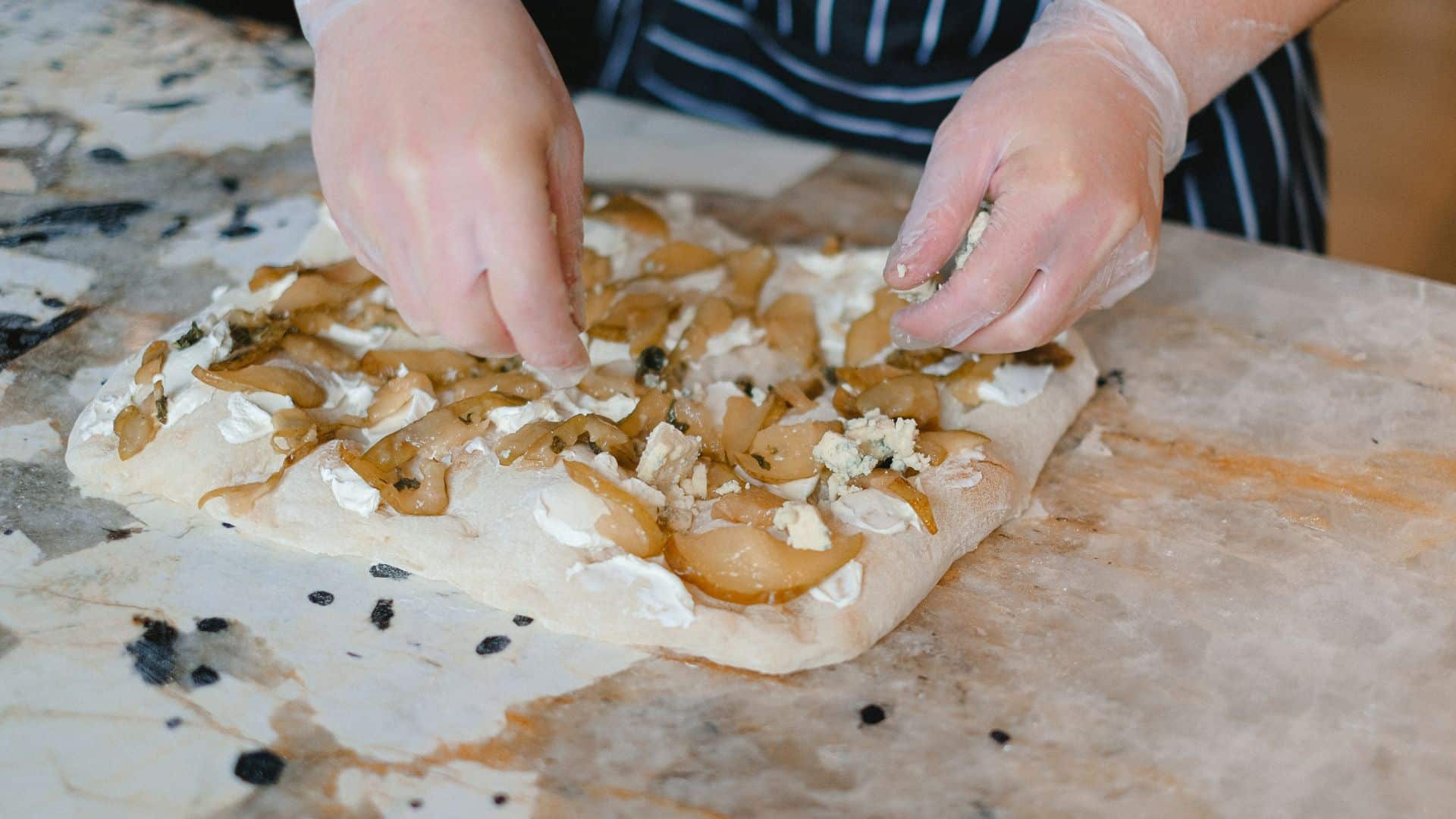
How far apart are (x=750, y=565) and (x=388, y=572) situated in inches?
17.4

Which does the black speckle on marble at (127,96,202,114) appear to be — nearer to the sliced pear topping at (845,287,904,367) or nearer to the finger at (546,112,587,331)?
the finger at (546,112,587,331)

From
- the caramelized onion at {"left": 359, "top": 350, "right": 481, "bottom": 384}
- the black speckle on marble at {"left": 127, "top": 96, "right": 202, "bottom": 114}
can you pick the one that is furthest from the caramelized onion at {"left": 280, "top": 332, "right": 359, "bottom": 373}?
the black speckle on marble at {"left": 127, "top": 96, "right": 202, "bottom": 114}

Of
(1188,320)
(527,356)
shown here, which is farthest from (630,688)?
(1188,320)

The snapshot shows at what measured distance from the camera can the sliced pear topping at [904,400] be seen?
59.0 inches

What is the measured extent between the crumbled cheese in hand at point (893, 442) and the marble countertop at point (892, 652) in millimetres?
147

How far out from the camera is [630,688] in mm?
1221

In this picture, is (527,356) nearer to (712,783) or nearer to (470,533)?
(470,533)

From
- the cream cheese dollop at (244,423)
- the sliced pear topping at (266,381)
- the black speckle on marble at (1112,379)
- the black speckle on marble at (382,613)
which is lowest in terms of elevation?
the black speckle on marble at (1112,379)

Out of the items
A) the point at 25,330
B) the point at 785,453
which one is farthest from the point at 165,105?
the point at 785,453

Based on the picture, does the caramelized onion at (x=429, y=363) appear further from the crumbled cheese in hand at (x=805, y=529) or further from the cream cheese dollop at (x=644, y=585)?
the crumbled cheese in hand at (x=805, y=529)

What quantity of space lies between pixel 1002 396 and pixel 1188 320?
0.53m

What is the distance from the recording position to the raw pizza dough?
1.24m

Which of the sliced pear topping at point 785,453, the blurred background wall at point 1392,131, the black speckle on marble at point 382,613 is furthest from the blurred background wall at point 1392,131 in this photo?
the black speckle on marble at point 382,613

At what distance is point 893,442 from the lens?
1411mm
